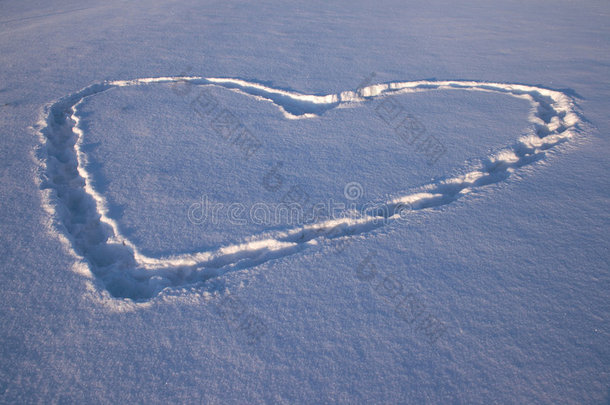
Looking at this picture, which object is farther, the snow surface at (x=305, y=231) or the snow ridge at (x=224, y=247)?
the snow ridge at (x=224, y=247)

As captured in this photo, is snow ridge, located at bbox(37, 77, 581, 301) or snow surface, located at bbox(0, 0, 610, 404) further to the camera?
snow ridge, located at bbox(37, 77, 581, 301)

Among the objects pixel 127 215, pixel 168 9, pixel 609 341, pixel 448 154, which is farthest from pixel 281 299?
pixel 168 9

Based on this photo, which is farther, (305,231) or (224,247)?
(305,231)

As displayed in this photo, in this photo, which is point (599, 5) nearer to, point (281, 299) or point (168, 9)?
point (168, 9)
